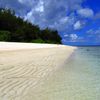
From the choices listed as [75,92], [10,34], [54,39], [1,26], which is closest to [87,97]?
[75,92]

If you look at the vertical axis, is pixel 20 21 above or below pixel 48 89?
above

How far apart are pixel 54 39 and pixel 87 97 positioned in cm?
7330

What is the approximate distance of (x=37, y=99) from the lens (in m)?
4.41

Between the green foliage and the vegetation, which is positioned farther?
the vegetation

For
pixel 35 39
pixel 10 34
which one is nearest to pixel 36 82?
pixel 10 34

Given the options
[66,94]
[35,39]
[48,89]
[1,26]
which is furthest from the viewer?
[35,39]

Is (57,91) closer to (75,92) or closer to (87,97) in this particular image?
(75,92)

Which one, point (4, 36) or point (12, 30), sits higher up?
point (12, 30)

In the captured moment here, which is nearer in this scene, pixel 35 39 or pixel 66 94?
pixel 66 94

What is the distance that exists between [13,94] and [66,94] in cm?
113

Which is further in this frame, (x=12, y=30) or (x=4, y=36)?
(x=12, y=30)

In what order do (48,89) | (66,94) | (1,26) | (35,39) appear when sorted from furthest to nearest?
(35,39) < (1,26) < (48,89) < (66,94)

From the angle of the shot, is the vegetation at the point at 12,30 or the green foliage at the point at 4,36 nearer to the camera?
the green foliage at the point at 4,36

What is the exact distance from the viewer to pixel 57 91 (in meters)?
5.11
